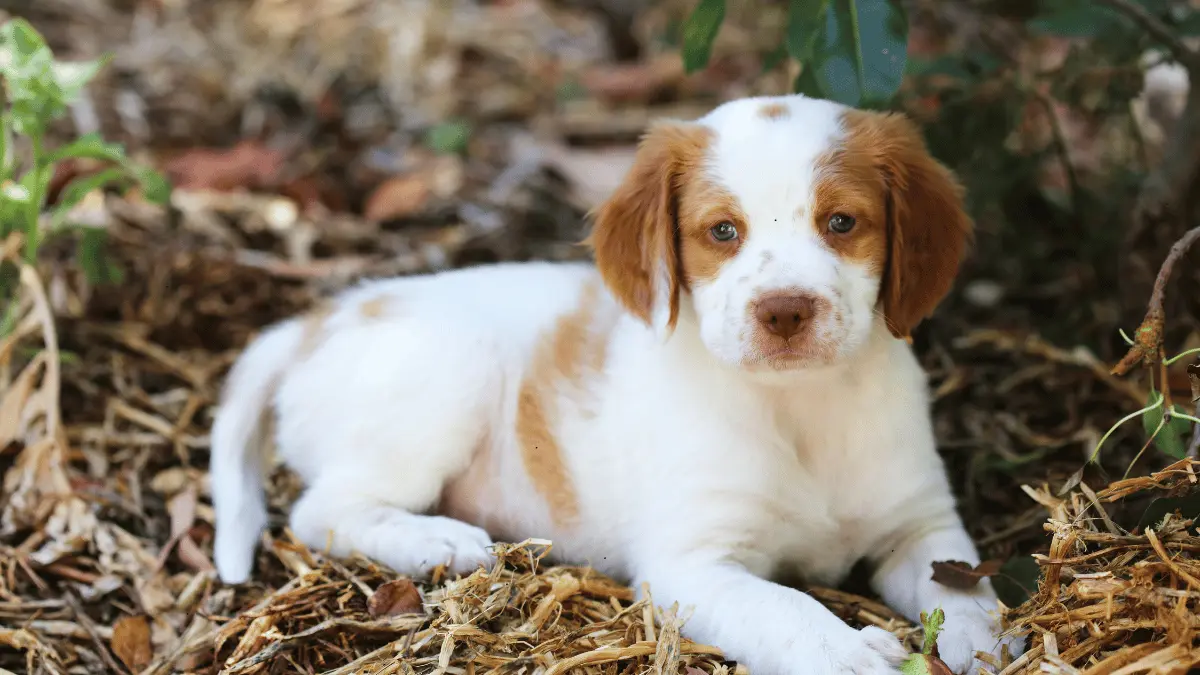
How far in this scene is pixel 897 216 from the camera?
2744mm

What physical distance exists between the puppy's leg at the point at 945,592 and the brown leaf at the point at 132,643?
1.93 meters

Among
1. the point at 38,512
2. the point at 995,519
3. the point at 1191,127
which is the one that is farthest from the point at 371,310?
the point at 1191,127

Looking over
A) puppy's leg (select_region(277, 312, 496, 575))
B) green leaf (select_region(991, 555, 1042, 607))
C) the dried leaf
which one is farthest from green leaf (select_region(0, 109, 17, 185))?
the dried leaf

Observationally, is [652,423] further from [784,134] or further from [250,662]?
[250,662]

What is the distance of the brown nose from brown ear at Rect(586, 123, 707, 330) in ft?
1.14

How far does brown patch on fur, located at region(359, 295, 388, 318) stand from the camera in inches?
135

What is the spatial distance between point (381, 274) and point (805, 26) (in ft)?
7.48

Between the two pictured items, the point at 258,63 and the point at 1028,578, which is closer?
the point at 1028,578

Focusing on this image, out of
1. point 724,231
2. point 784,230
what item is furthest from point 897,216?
point 724,231

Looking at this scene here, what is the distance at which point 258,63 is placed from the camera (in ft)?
21.0

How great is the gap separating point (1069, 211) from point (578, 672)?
3.04 metres

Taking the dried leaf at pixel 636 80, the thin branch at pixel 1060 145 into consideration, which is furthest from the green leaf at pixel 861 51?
the dried leaf at pixel 636 80

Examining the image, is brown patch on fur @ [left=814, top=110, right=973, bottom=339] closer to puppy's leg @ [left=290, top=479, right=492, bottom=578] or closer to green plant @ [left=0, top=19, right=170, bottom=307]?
puppy's leg @ [left=290, top=479, right=492, bottom=578]

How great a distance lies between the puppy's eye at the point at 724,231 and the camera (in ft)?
8.89
